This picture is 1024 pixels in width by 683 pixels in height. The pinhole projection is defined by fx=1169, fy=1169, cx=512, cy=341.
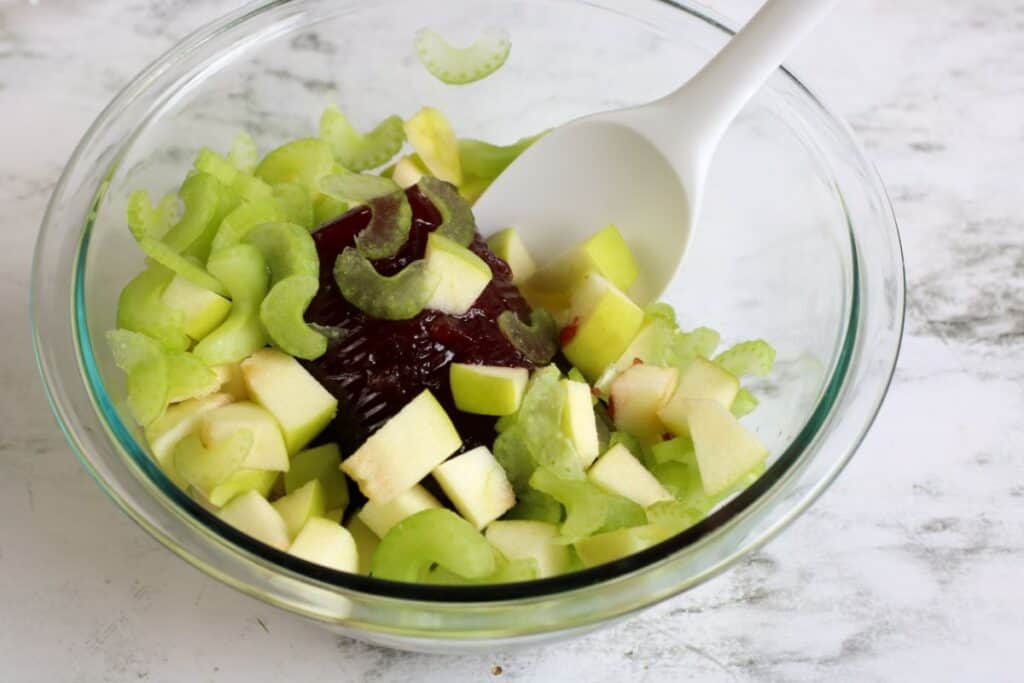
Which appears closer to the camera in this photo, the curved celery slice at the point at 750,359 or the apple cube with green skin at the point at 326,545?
the apple cube with green skin at the point at 326,545

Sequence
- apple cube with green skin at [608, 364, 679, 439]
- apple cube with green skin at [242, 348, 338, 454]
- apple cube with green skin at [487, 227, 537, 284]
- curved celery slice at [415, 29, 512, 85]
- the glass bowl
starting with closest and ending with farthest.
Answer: the glass bowl < apple cube with green skin at [242, 348, 338, 454] < apple cube with green skin at [608, 364, 679, 439] < apple cube with green skin at [487, 227, 537, 284] < curved celery slice at [415, 29, 512, 85]

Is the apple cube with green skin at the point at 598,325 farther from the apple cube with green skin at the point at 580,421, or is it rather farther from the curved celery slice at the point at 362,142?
the curved celery slice at the point at 362,142

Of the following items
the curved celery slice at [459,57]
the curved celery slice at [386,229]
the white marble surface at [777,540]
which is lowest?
the white marble surface at [777,540]

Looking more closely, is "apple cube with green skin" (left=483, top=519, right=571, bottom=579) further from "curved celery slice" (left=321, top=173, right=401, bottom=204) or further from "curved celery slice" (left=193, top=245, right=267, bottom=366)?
"curved celery slice" (left=321, top=173, right=401, bottom=204)

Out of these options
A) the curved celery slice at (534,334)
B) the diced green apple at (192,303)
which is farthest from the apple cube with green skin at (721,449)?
the diced green apple at (192,303)

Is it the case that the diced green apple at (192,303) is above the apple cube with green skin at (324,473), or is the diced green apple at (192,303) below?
above

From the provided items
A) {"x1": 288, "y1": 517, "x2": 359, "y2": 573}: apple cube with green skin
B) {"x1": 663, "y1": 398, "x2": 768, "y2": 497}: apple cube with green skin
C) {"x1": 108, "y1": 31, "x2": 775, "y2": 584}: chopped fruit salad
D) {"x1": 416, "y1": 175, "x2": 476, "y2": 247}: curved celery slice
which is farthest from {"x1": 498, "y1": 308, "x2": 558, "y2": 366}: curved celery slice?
{"x1": 288, "y1": 517, "x2": 359, "y2": 573}: apple cube with green skin

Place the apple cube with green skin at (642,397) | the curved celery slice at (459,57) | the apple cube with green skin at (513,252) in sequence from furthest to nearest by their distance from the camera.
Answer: the curved celery slice at (459,57)
the apple cube with green skin at (513,252)
the apple cube with green skin at (642,397)
